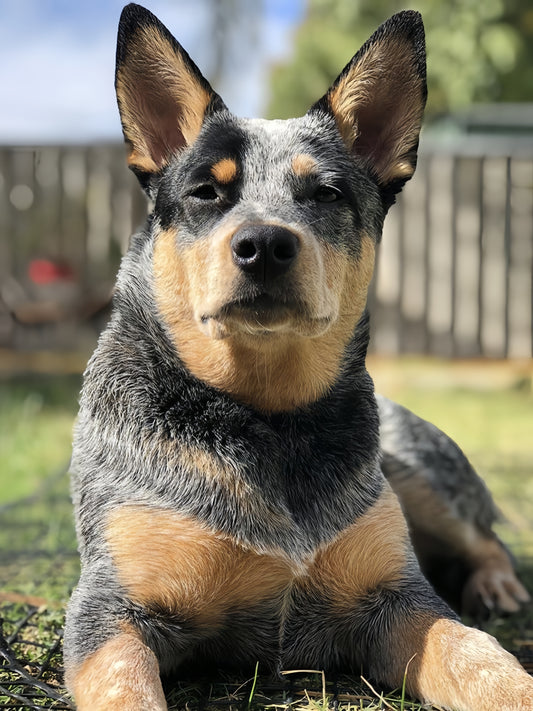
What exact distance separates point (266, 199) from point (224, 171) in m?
0.16

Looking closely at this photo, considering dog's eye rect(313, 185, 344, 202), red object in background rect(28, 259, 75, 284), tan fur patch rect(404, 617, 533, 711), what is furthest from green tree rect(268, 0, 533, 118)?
tan fur patch rect(404, 617, 533, 711)

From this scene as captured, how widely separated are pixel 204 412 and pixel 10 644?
3.28ft

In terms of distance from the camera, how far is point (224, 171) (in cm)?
230

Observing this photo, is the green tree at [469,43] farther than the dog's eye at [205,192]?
Yes

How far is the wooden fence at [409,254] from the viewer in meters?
8.74

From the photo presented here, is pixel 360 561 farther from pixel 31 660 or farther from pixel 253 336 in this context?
pixel 31 660

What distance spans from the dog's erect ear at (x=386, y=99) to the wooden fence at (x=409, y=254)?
6.22 metres

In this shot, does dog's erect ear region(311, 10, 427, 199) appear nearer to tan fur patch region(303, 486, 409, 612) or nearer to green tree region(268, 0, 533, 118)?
tan fur patch region(303, 486, 409, 612)

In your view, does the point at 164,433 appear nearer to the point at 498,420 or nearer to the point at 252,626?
the point at 252,626

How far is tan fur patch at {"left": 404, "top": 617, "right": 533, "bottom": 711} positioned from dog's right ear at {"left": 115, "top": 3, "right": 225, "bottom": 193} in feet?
5.32

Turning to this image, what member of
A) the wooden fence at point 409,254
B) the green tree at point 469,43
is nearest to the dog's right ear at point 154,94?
the wooden fence at point 409,254

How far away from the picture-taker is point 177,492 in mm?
2129

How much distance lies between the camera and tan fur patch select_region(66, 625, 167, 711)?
1789 millimetres

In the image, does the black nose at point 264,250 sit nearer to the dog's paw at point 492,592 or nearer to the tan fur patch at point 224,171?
the tan fur patch at point 224,171
